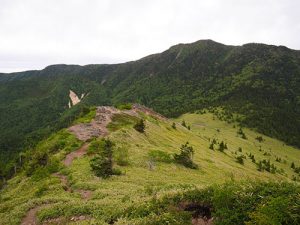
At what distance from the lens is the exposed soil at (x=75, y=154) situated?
35500mm

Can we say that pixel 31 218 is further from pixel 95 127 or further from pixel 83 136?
pixel 95 127

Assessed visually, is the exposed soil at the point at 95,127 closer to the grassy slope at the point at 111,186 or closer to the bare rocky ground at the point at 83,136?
the bare rocky ground at the point at 83,136

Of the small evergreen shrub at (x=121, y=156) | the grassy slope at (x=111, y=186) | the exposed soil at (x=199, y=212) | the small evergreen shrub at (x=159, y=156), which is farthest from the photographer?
the small evergreen shrub at (x=159, y=156)

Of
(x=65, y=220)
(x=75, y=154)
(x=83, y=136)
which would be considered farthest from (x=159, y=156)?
(x=65, y=220)

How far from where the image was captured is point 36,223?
832 inches

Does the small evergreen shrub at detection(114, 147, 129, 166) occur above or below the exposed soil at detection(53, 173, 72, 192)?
above

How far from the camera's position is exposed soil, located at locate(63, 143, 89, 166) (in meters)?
35.5

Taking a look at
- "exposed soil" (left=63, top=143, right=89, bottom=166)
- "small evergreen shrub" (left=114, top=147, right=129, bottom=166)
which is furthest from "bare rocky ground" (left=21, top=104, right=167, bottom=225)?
"small evergreen shrub" (left=114, top=147, right=129, bottom=166)

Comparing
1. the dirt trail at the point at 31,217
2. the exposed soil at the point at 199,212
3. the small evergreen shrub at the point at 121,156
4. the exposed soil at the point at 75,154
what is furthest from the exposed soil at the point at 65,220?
the small evergreen shrub at the point at 121,156

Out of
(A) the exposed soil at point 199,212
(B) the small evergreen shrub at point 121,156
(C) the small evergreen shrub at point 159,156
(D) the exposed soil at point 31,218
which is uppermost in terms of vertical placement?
(A) the exposed soil at point 199,212

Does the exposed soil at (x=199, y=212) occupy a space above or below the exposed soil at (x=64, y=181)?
above

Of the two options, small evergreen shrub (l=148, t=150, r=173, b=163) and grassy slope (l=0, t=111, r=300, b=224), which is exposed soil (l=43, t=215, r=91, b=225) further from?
small evergreen shrub (l=148, t=150, r=173, b=163)

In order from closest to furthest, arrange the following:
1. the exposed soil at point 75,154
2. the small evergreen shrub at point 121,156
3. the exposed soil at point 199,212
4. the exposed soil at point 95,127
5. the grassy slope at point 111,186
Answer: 1. the exposed soil at point 199,212
2. the grassy slope at point 111,186
3. the small evergreen shrub at point 121,156
4. the exposed soil at point 75,154
5. the exposed soil at point 95,127

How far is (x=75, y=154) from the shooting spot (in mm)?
38250
